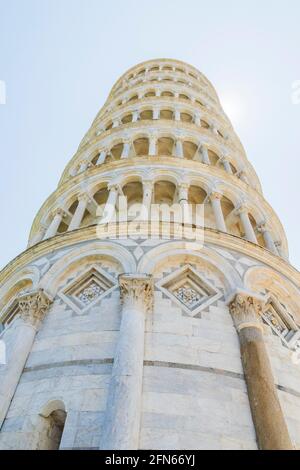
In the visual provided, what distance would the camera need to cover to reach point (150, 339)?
6.36m

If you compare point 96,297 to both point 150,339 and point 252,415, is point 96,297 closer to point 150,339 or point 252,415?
point 150,339

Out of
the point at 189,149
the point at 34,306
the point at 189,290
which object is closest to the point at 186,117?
the point at 189,149

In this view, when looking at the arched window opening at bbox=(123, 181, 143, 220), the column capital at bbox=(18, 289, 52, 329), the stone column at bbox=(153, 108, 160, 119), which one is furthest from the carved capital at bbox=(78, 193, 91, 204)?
the stone column at bbox=(153, 108, 160, 119)

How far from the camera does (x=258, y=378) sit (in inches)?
231

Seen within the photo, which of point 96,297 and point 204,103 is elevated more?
point 204,103

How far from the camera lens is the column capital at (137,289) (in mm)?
6832

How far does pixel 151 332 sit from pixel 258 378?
1881 mm

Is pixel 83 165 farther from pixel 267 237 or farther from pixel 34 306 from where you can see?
pixel 34 306

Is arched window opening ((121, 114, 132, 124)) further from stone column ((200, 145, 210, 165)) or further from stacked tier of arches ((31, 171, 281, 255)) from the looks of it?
stacked tier of arches ((31, 171, 281, 255))

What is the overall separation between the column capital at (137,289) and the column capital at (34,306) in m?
1.69

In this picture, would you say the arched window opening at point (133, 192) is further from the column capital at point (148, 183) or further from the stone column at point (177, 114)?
the stone column at point (177, 114)

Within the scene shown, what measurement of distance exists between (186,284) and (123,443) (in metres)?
3.92

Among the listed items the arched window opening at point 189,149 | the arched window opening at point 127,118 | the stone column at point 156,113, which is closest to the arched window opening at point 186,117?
the stone column at point 156,113
